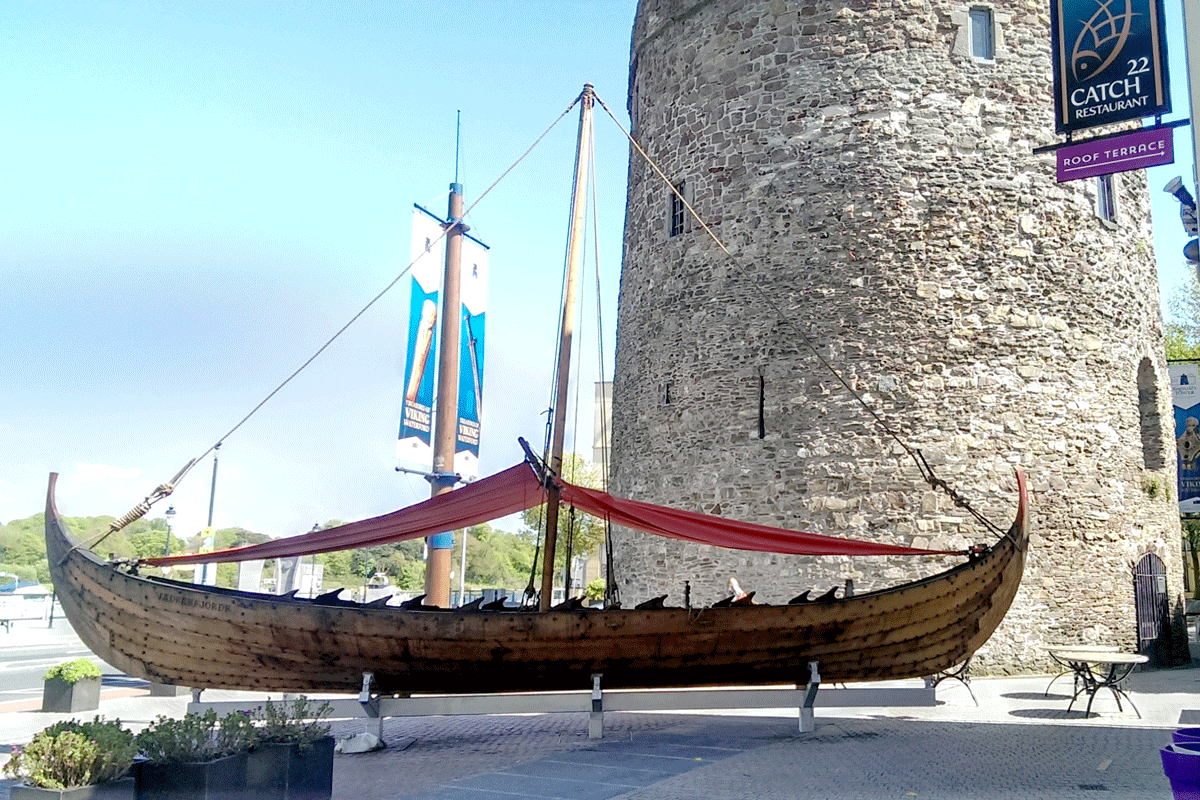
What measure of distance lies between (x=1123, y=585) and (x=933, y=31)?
819 cm

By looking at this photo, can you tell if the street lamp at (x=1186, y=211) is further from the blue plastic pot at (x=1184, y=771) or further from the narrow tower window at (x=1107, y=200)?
the blue plastic pot at (x=1184, y=771)

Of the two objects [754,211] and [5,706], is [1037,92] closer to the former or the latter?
[754,211]

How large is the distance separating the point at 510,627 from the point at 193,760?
3323 millimetres

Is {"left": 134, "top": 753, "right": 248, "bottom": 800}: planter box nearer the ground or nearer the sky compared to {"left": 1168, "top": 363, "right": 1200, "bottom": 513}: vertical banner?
nearer the ground

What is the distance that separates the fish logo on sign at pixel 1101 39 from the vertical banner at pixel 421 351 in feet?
31.0

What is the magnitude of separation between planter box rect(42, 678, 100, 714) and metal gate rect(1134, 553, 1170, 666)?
13.5 meters

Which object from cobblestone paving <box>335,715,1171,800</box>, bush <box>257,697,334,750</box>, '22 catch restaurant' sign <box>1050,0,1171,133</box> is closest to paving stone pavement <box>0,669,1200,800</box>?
cobblestone paving <box>335,715,1171,800</box>

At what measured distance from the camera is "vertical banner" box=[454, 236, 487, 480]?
1689 centimetres

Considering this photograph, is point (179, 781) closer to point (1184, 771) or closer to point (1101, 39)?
point (1184, 771)

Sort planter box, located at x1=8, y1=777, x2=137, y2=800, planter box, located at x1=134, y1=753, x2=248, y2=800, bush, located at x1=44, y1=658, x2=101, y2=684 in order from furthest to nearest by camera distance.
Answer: bush, located at x1=44, y1=658, x2=101, y2=684 < planter box, located at x1=134, y1=753, x2=248, y2=800 < planter box, located at x1=8, y1=777, x2=137, y2=800

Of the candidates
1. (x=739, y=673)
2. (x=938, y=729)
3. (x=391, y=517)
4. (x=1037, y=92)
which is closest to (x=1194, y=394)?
(x=1037, y=92)

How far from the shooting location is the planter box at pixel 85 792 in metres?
5.00

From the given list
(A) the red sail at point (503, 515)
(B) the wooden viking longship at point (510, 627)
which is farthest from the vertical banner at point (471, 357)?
(B) the wooden viking longship at point (510, 627)

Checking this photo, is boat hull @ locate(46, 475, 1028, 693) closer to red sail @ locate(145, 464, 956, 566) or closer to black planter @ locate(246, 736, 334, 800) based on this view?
red sail @ locate(145, 464, 956, 566)
